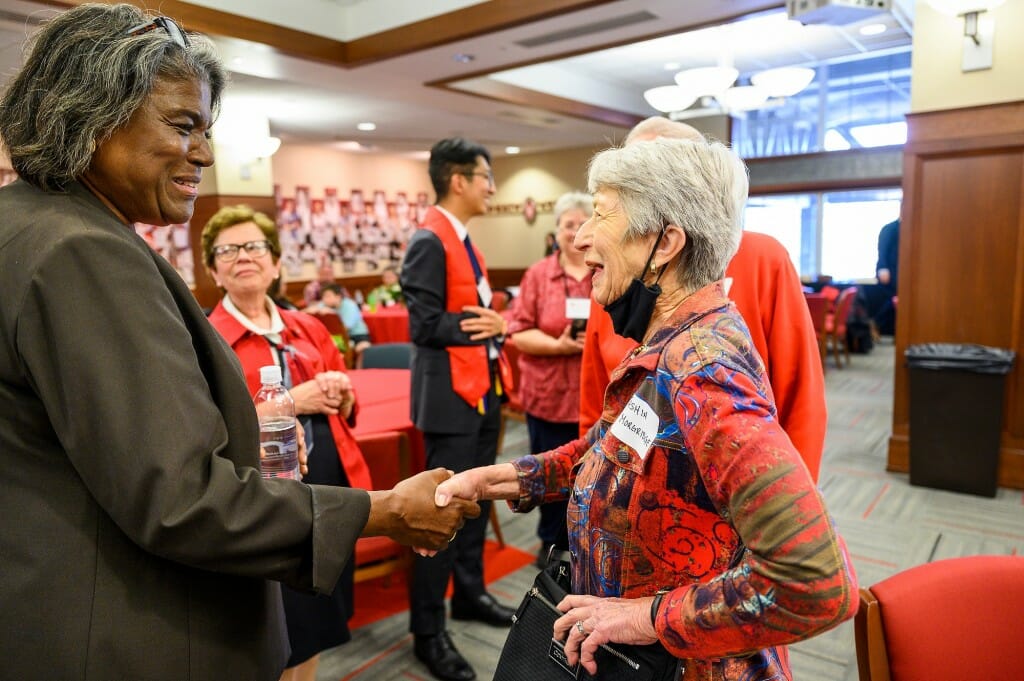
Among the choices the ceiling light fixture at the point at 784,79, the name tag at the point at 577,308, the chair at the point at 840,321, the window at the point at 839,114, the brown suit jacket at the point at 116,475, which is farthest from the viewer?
the window at the point at 839,114

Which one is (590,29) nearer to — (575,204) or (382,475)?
(575,204)

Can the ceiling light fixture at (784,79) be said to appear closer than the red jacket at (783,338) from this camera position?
No

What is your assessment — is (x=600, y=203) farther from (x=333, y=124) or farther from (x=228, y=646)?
(x=333, y=124)

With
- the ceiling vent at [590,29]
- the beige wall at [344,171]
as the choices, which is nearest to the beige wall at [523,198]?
the beige wall at [344,171]

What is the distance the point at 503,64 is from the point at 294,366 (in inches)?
196

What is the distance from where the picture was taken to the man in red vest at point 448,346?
2.49m

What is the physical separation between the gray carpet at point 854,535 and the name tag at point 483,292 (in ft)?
4.29

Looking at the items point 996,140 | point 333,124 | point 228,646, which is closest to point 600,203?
point 228,646

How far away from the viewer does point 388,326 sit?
7.11 meters

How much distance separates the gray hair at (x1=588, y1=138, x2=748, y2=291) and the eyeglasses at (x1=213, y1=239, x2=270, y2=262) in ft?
4.27

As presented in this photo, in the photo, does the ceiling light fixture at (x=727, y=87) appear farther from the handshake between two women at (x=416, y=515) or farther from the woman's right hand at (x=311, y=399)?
the handshake between two women at (x=416, y=515)

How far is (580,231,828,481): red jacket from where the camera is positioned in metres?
1.63

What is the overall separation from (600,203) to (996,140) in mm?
4131

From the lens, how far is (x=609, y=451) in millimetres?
1060
